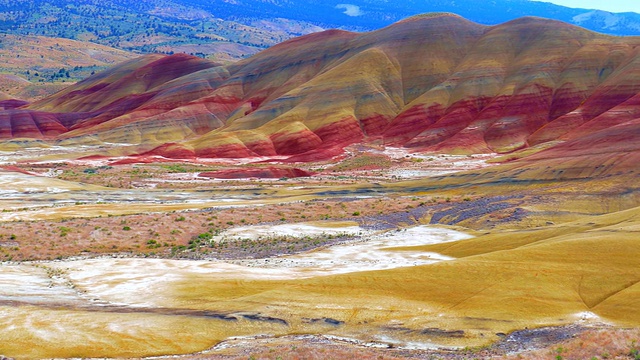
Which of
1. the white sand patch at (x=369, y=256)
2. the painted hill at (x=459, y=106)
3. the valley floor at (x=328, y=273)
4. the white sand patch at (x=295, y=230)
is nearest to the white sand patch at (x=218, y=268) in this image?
the white sand patch at (x=369, y=256)

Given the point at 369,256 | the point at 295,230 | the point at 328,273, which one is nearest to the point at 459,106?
the point at 295,230

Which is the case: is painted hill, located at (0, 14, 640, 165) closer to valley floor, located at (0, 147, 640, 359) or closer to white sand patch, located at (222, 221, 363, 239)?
valley floor, located at (0, 147, 640, 359)

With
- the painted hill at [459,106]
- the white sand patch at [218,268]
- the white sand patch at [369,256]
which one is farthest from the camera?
the painted hill at [459,106]

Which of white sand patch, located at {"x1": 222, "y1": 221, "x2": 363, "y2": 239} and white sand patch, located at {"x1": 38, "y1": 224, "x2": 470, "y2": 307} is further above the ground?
white sand patch, located at {"x1": 222, "y1": 221, "x2": 363, "y2": 239}

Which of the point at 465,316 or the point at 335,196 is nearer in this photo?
the point at 465,316

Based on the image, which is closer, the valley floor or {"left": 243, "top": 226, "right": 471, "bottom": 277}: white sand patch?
the valley floor

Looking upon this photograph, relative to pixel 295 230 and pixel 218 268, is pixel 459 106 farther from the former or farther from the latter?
pixel 218 268

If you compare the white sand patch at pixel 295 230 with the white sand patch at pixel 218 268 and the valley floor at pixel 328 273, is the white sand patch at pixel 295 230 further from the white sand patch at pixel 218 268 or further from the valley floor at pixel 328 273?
the white sand patch at pixel 218 268

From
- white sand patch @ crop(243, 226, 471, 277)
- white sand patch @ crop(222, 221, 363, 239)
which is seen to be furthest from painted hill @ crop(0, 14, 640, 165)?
white sand patch @ crop(243, 226, 471, 277)

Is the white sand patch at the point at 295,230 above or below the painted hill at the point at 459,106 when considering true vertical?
below

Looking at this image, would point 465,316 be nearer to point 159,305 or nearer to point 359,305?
point 359,305

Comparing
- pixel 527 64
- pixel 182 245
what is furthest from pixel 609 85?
pixel 182 245
